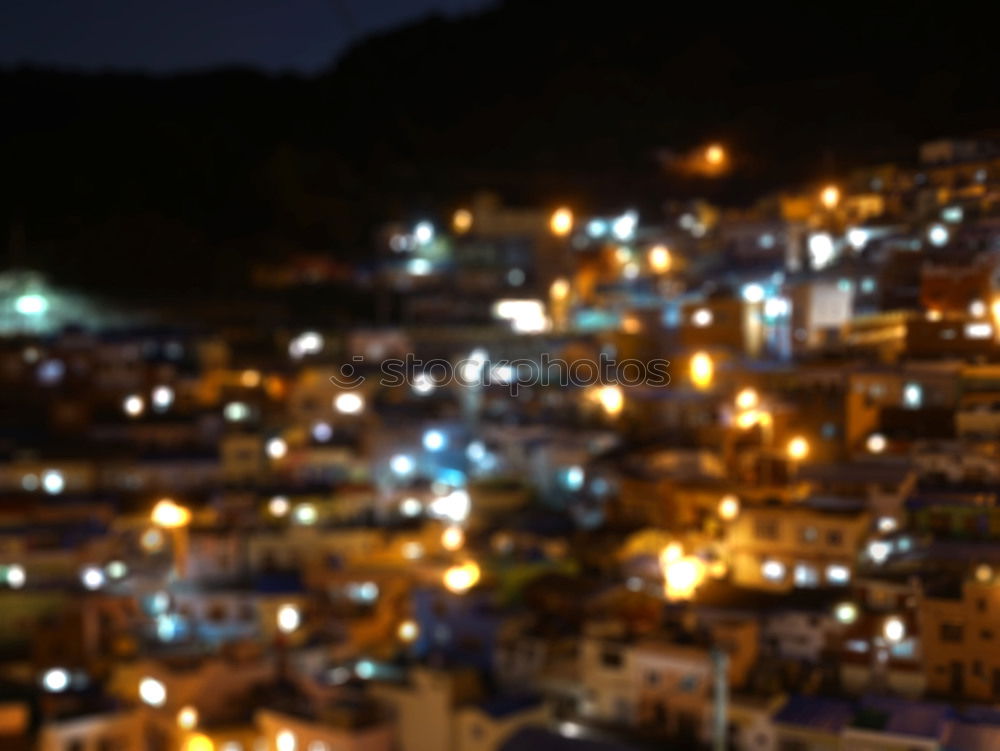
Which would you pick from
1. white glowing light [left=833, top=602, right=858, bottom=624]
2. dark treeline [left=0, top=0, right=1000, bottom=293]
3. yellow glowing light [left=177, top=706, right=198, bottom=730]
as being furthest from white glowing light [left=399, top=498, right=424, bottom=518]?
dark treeline [left=0, top=0, right=1000, bottom=293]

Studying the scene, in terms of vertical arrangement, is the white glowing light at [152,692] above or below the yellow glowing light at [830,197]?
below

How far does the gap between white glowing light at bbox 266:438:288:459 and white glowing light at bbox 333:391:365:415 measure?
1732 mm

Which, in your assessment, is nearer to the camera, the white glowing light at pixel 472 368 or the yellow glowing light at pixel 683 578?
the yellow glowing light at pixel 683 578

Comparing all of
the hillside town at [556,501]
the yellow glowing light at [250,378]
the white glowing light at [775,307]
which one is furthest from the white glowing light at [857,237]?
the yellow glowing light at [250,378]

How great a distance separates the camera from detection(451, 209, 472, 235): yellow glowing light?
30875mm

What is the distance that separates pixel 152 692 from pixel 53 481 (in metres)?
7.69

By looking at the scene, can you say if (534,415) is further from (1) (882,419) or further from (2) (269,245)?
(2) (269,245)

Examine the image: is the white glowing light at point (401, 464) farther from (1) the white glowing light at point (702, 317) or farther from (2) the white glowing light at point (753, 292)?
(2) the white glowing light at point (753, 292)

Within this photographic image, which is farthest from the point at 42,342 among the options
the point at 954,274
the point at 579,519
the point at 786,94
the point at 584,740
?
the point at 786,94

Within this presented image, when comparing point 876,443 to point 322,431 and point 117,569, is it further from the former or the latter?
point 117,569

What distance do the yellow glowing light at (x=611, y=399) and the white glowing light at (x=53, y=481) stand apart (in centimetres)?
990

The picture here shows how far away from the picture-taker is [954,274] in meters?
19.1

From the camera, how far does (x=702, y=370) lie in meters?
20.4

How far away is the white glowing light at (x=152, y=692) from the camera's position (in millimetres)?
13524
